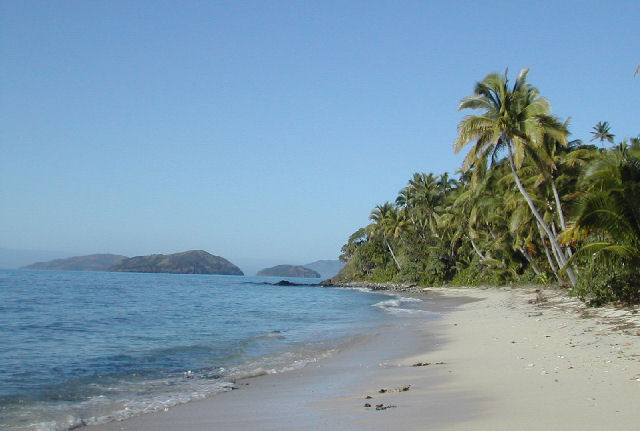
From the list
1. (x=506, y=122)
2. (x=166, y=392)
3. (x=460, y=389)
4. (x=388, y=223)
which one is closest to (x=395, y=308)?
(x=506, y=122)

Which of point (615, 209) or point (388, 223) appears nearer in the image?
point (615, 209)

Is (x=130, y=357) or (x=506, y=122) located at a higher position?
(x=506, y=122)

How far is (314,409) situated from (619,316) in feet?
33.3

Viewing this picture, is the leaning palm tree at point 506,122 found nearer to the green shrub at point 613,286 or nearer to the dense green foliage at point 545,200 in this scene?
the dense green foliage at point 545,200

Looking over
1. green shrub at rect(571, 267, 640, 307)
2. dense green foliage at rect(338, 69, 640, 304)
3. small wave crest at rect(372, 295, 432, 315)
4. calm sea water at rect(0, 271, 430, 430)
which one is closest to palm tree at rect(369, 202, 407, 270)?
dense green foliage at rect(338, 69, 640, 304)

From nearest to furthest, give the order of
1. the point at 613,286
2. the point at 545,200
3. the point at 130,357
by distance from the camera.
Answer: the point at 130,357 → the point at 613,286 → the point at 545,200

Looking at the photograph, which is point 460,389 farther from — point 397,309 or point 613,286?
point 397,309

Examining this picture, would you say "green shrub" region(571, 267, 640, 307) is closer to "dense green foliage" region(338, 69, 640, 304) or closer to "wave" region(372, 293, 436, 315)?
"dense green foliage" region(338, 69, 640, 304)

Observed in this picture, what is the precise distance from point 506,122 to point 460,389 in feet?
45.5

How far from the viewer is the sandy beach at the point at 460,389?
5863mm

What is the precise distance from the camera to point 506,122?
19.0 metres

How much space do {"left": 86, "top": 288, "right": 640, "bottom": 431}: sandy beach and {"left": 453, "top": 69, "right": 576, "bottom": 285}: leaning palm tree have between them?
766 centimetres

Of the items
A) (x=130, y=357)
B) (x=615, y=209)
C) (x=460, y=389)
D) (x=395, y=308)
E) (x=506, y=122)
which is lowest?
(x=130, y=357)

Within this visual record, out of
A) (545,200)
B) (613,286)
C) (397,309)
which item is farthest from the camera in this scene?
(397,309)
